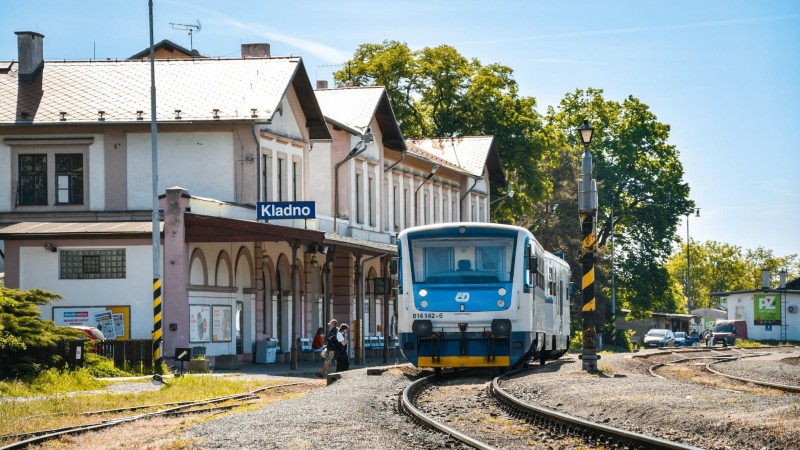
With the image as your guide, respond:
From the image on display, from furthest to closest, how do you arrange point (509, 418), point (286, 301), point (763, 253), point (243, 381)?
point (763, 253) < point (286, 301) < point (243, 381) < point (509, 418)

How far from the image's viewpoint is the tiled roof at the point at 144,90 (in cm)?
4191

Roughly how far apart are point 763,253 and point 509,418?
150570 mm

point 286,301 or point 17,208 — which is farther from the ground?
point 17,208

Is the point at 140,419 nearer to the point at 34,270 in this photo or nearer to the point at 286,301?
the point at 34,270

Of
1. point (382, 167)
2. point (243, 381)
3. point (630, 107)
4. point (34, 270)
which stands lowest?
point (243, 381)

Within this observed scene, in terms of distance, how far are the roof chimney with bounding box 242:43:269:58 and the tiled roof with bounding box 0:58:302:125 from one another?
22.1 ft

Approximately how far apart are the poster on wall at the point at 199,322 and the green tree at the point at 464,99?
34.2 meters

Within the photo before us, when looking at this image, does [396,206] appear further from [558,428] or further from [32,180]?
[558,428]

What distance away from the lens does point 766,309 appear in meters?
Result: 97.8

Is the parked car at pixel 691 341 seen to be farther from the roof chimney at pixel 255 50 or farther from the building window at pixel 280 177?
the building window at pixel 280 177

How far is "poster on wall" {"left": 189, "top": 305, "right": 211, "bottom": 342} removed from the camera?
1469 inches

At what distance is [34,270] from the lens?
36.8m

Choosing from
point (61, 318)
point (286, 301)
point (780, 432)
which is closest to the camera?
point (780, 432)

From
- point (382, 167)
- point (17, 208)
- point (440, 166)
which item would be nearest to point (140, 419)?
point (17, 208)
